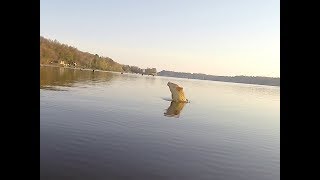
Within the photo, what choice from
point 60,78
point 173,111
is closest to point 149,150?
point 173,111

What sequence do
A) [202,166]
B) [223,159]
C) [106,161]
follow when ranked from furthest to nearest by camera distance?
[223,159] < [202,166] < [106,161]

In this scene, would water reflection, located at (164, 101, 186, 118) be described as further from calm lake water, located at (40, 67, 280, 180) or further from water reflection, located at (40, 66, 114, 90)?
water reflection, located at (40, 66, 114, 90)

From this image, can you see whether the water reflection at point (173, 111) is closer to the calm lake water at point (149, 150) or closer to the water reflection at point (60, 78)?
the calm lake water at point (149, 150)

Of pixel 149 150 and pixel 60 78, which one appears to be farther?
pixel 60 78

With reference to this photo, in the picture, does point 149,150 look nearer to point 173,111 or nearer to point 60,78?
point 173,111

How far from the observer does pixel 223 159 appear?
12.0 metres

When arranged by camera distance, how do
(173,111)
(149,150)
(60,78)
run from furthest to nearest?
(60,78), (173,111), (149,150)

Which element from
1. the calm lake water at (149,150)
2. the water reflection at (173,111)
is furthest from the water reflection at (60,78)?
the calm lake water at (149,150)

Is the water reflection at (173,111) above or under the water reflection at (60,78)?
under

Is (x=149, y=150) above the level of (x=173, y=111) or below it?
below
